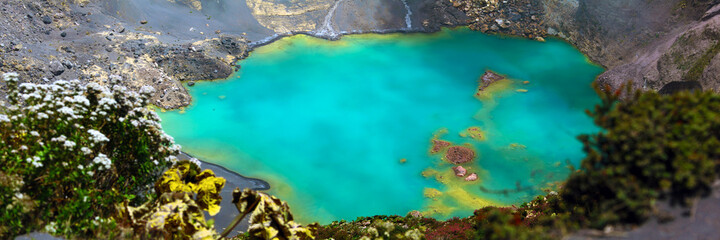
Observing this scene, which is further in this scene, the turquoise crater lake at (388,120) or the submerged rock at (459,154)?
the submerged rock at (459,154)

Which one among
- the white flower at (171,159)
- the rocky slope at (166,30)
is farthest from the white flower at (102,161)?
the rocky slope at (166,30)

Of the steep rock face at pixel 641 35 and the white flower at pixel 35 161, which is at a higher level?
the steep rock face at pixel 641 35

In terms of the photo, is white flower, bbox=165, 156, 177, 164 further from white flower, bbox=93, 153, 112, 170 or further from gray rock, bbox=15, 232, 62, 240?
gray rock, bbox=15, 232, 62, 240

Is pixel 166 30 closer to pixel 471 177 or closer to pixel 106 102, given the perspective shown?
pixel 471 177

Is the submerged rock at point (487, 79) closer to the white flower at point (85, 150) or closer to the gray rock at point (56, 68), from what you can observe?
the gray rock at point (56, 68)

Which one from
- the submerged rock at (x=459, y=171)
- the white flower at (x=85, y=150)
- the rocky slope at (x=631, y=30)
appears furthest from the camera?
the rocky slope at (x=631, y=30)

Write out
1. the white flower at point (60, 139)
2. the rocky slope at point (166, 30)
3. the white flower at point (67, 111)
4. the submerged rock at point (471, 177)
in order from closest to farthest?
the white flower at point (60, 139) < the white flower at point (67, 111) < the submerged rock at point (471, 177) < the rocky slope at point (166, 30)

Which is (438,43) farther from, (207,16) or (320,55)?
(207,16)
